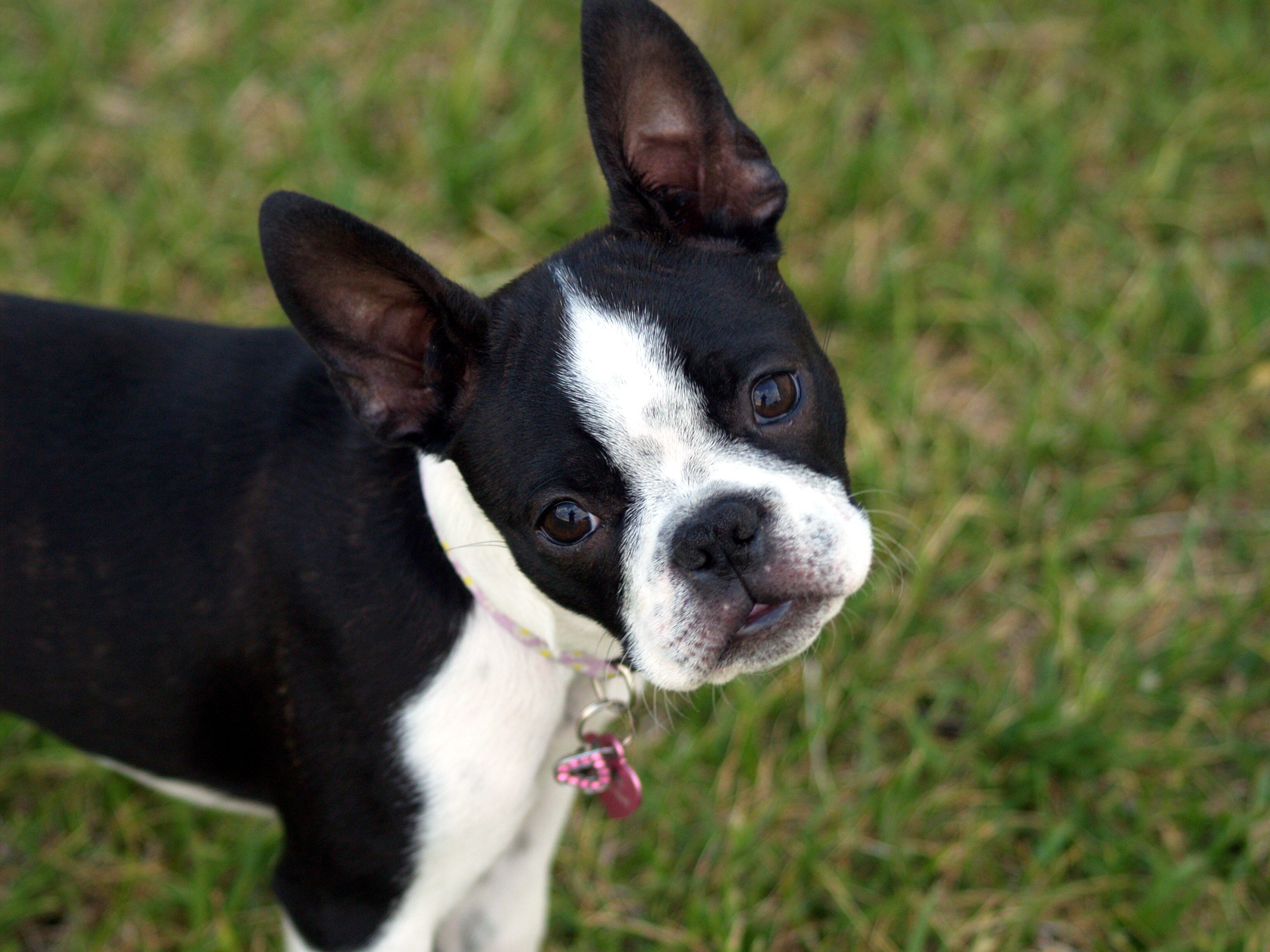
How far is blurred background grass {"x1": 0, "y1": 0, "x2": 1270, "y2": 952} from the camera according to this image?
404 centimetres

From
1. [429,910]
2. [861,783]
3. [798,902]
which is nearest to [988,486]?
[861,783]

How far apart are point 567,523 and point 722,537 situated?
0.36 m

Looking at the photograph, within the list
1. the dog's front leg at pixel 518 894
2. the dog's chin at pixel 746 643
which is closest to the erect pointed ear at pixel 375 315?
the dog's chin at pixel 746 643

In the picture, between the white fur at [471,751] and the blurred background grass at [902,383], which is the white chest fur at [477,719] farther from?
the blurred background grass at [902,383]

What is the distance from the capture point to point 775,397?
278cm

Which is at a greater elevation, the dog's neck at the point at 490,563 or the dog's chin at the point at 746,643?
the dog's chin at the point at 746,643

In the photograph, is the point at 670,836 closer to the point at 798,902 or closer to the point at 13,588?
the point at 798,902

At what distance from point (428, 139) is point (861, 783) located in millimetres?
3497

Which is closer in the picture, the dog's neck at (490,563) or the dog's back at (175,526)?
the dog's neck at (490,563)

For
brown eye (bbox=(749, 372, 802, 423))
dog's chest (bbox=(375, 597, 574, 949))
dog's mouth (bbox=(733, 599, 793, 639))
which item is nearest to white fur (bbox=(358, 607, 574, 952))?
dog's chest (bbox=(375, 597, 574, 949))

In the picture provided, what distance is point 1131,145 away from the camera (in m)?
6.05

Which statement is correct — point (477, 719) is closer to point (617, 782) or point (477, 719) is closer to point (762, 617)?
point (617, 782)

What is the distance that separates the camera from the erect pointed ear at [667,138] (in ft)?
9.16

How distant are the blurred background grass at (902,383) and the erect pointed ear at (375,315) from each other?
3.20ft
